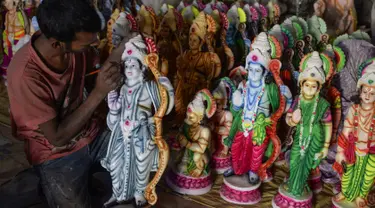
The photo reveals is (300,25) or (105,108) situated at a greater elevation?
(300,25)

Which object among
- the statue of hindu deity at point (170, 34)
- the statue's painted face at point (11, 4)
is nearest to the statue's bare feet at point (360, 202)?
the statue of hindu deity at point (170, 34)

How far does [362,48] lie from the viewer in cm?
271

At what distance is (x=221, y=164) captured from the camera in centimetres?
290

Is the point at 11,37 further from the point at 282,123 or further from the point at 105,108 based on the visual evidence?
the point at 282,123

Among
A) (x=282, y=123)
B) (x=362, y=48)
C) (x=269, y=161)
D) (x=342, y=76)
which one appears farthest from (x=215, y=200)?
(x=362, y=48)

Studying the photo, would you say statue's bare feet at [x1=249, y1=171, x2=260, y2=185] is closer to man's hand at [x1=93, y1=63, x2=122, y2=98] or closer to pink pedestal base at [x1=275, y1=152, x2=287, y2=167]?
pink pedestal base at [x1=275, y1=152, x2=287, y2=167]

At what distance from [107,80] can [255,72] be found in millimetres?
775

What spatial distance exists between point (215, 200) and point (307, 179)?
54 cm

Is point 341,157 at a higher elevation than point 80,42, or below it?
below

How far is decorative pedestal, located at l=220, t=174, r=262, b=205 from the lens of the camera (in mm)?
2596

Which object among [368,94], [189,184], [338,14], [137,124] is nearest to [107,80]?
[137,124]

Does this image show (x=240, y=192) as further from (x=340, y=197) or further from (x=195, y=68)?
(x=195, y=68)

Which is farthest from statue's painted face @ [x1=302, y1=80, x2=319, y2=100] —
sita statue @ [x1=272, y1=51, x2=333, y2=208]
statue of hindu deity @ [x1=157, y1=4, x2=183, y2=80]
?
statue of hindu deity @ [x1=157, y1=4, x2=183, y2=80]

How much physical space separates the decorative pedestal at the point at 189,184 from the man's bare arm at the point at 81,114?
77cm
